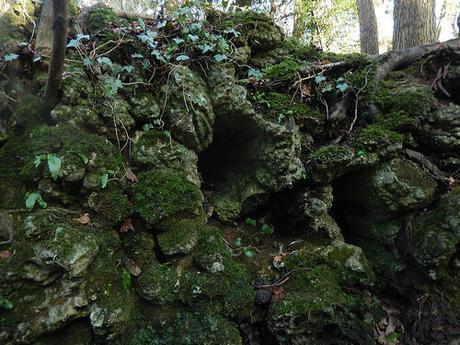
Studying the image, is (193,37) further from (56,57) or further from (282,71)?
(56,57)

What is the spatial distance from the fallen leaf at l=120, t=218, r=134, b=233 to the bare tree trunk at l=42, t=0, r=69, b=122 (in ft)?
4.14

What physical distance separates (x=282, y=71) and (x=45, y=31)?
118 inches

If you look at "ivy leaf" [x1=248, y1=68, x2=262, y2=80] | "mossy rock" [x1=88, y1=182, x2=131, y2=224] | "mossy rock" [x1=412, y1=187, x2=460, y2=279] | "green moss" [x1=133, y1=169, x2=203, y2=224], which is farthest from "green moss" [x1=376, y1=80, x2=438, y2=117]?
"mossy rock" [x1=88, y1=182, x2=131, y2=224]

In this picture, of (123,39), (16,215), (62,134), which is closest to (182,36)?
(123,39)

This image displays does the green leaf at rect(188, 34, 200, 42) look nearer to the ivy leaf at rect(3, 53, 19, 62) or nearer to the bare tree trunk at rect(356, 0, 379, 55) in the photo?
the ivy leaf at rect(3, 53, 19, 62)

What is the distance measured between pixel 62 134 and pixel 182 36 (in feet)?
6.38

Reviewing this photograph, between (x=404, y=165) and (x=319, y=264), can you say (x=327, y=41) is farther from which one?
(x=319, y=264)

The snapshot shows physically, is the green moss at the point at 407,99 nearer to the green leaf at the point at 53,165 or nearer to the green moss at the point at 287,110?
the green moss at the point at 287,110

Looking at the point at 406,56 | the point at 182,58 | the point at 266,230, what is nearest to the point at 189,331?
the point at 266,230

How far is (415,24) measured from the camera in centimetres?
571

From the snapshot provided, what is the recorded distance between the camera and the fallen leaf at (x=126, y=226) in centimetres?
270

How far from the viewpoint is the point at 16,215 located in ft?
8.05

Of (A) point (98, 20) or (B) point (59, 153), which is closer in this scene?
(B) point (59, 153)

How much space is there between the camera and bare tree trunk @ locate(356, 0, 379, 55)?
734cm
